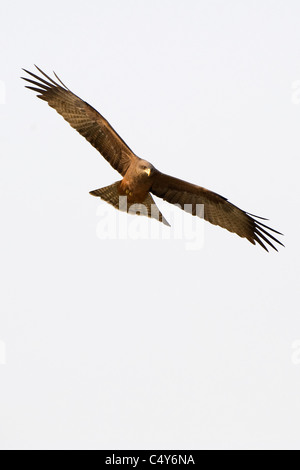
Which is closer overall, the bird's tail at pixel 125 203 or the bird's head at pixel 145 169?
the bird's head at pixel 145 169

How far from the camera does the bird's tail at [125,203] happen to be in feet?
35.3

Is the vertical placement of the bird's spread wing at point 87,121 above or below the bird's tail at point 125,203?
above

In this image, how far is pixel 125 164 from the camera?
1062 cm

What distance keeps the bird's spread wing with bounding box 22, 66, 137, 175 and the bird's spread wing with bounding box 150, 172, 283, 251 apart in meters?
0.68

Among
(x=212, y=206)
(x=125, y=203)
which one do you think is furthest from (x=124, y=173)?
(x=212, y=206)

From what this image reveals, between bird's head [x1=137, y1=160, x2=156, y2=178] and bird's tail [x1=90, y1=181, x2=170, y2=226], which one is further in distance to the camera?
bird's tail [x1=90, y1=181, x2=170, y2=226]

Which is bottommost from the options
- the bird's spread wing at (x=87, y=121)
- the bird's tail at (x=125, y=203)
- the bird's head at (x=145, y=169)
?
the bird's tail at (x=125, y=203)

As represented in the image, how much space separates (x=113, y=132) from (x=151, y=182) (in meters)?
0.95

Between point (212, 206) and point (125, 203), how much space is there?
1.53m

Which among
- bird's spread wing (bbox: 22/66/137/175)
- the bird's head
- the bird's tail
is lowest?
the bird's tail

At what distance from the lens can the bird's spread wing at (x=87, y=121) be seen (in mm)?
10547

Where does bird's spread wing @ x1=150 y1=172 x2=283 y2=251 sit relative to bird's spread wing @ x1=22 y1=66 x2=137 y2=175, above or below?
below

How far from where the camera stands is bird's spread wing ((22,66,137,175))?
34.6ft
